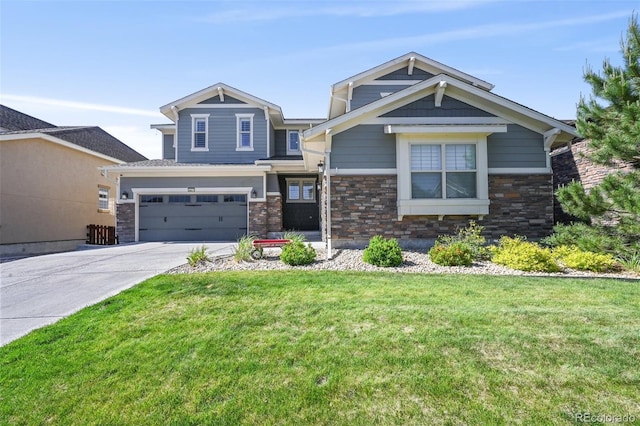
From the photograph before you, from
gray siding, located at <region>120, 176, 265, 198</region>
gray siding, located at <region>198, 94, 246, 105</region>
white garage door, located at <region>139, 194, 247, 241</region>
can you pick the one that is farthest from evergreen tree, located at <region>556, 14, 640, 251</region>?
gray siding, located at <region>198, 94, 246, 105</region>

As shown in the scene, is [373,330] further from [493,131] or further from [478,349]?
[493,131]

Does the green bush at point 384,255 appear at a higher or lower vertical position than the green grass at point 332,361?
higher

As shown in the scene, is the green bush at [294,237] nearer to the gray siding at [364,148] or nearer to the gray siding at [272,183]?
the gray siding at [364,148]

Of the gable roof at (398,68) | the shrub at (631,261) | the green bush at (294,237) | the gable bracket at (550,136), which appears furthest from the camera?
the gable roof at (398,68)

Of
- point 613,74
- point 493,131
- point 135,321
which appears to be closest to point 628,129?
point 613,74

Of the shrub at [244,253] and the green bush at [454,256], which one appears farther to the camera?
the shrub at [244,253]

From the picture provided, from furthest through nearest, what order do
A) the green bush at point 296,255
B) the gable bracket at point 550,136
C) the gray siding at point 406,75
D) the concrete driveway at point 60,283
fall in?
the gray siding at point 406,75
the gable bracket at point 550,136
the green bush at point 296,255
the concrete driveway at point 60,283

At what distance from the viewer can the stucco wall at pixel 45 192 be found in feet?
42.4

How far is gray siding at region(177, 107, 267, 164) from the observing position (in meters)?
16.5

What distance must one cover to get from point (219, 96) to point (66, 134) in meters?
7.41

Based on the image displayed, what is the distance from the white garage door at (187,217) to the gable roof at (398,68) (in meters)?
6.61

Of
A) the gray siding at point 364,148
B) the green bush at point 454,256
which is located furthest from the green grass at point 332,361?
the gray siding at point 364,148

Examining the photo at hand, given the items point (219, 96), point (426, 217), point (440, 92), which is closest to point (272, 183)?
point (219, 96)

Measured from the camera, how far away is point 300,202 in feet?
56.2
